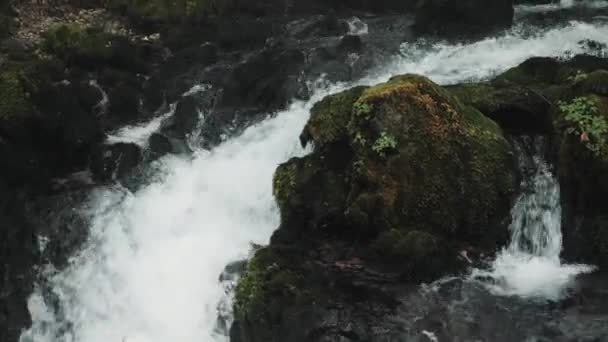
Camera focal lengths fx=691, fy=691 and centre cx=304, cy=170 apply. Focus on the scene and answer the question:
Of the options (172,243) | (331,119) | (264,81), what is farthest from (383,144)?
(264,81)

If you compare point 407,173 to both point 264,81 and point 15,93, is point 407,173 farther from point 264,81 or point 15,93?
point 15,93

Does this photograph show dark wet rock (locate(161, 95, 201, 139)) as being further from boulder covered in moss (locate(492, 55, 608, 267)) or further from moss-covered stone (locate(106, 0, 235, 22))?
boulder covered in moss (locate(492, 55, 608, 267))

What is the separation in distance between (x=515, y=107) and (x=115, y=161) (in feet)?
23.4

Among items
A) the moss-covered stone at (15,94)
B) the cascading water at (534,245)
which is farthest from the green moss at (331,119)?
the moss-covered stone at (15,94)

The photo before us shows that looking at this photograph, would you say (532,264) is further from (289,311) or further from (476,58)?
(476,58)

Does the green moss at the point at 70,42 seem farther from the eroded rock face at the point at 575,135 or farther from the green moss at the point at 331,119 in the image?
the eroded rock face at the point at 575,135

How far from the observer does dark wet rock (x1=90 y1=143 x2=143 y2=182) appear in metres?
12.6

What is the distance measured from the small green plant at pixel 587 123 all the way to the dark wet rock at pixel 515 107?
66 centimetres

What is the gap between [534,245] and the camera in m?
9.70

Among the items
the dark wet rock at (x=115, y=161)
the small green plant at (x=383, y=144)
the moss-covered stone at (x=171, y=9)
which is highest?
the moss-covered stone at (x=171, y=9)

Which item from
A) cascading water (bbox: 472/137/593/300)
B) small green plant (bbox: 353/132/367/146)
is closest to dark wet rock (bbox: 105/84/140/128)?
small green plant (bbox: 353/132/367/146)

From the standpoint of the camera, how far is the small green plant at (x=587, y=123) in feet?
30.2

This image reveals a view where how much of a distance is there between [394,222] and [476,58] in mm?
6422

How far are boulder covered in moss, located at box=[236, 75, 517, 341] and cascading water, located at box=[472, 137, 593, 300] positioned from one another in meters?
0.23
